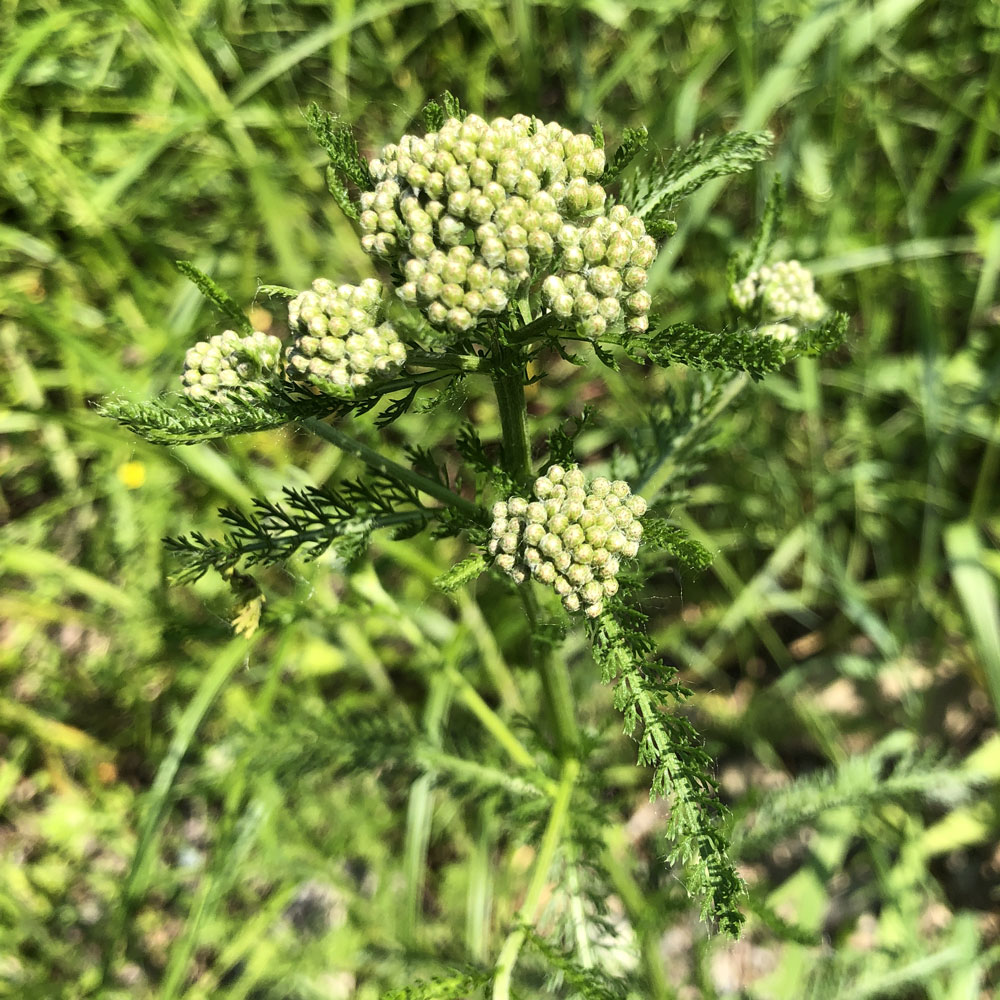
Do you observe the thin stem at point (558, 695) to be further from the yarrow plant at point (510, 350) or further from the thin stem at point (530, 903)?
the yarrow plant at point (510, 350)

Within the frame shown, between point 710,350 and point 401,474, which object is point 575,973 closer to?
Result: point 401,474

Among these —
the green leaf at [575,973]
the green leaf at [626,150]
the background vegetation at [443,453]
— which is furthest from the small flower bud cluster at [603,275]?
the background vegetation at [443,453]

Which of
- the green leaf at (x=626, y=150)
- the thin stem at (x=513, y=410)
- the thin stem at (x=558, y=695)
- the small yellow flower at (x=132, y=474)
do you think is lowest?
the small yellow flower at (x=132, y=474)

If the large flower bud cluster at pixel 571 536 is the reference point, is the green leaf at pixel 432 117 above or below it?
above

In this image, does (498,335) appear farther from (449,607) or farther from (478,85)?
(478,85)

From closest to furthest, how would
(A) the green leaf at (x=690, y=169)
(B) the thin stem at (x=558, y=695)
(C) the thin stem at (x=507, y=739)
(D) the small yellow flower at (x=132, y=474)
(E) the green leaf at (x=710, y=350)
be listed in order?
(E) the green leaf at (x=710, y=350) < (A) the green leaf at (x=690, y=169) < (B) the thin stem at (x=558, y=695) < (C) the thin stem at (x=507, y=739) < (D) the small yellow flower at (x=132, y=474)

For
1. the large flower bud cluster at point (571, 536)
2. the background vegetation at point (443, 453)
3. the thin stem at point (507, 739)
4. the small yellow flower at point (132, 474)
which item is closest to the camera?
the large flower bud cluster at point (571, 536)

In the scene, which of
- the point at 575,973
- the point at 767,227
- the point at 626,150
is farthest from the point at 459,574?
the point at 767,227
